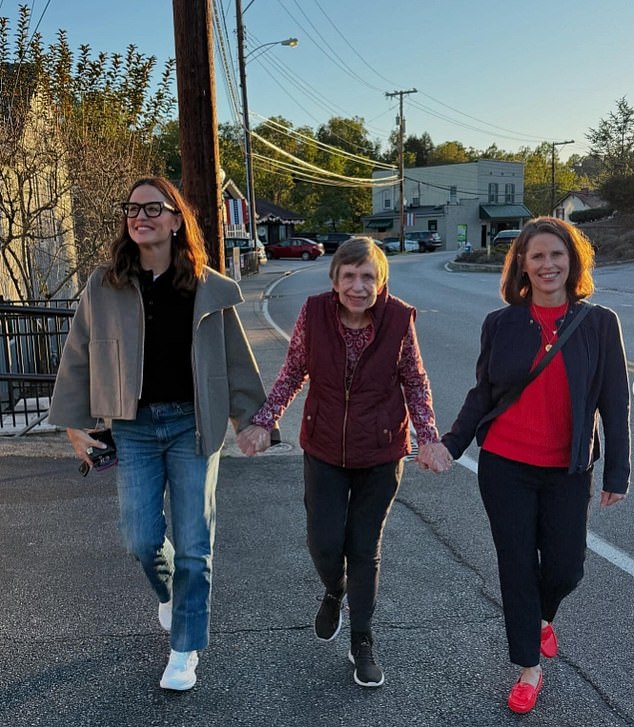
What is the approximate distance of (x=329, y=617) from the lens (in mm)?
3064

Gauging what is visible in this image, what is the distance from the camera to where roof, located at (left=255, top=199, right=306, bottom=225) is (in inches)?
2314

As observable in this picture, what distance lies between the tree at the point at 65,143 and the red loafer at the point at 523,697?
28.8 feet

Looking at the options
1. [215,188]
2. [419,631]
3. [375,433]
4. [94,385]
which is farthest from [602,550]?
[215,188]

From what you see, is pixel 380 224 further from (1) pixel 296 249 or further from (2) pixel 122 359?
(2) pixel 122 359

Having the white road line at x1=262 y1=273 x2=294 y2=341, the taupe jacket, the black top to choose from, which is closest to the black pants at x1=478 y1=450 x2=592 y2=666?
the taupe jacket

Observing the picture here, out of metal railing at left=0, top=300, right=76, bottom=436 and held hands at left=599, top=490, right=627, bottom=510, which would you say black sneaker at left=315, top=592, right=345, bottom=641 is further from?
metal railing at left=0, top=300, right=76, bottom=436

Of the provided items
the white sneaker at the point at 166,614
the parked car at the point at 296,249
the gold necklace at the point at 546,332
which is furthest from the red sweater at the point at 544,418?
the parked car at the point at 296,249

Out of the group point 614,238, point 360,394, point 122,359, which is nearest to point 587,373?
point 360,394

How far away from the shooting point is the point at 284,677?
288cm

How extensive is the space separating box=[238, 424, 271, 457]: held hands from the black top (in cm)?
30

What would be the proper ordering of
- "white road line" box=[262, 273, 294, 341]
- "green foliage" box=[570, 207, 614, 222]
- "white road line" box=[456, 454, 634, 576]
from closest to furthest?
1. "white road line" box=[456, 454, 634, 576]
2. "white road line" box=[262, 273, 294, 341]
3. "green foliage" box=[570, 207, 614, 222]

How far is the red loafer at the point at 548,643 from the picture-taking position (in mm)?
2932

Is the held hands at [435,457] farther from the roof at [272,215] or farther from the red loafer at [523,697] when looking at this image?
the roof at [272,215]

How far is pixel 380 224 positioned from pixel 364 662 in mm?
73614
